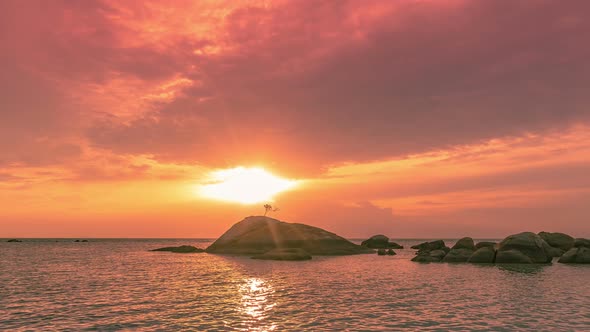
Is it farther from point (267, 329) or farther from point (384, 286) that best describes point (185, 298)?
point (384, 286)

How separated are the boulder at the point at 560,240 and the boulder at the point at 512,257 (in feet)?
99.4

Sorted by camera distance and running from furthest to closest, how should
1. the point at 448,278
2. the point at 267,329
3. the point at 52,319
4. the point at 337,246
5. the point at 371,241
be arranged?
the point at 371,241 < the point at 337,246 < the point at 448,278 < the point at 52,319 < the point at 267,329

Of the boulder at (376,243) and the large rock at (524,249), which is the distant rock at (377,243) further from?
the large rock at (524,249)

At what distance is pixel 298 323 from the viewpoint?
2041 cm

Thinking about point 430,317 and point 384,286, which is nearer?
point 430,317

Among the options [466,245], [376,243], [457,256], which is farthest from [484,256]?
[376,243]

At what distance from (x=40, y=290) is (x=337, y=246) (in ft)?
244

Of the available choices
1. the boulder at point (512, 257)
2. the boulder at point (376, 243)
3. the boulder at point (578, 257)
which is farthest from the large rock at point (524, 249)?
the boulder at point (376, 243)

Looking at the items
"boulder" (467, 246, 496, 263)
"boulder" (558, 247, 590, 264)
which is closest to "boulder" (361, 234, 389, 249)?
"boulder" (467, 246, 496, 263)

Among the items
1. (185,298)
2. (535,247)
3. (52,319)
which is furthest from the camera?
(535,247)

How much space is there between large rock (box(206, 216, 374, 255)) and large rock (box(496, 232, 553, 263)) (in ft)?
128

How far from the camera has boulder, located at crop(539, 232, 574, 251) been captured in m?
87.2

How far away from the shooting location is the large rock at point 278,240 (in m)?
99.2

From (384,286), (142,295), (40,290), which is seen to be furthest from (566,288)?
(40,290)
